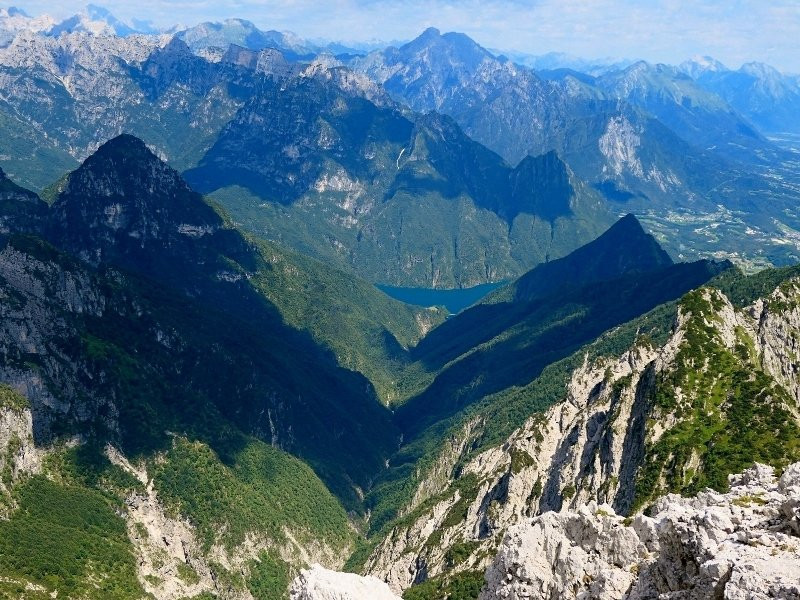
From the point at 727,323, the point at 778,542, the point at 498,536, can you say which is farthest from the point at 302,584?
the point at 727,323

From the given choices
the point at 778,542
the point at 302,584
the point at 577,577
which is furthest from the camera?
the point at 302,584

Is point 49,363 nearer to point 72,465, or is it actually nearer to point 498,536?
point 72,465

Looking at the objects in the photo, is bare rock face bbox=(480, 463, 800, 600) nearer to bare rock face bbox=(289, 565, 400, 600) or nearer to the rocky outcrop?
bare rock face bbox=(289, 565, 400, 600)

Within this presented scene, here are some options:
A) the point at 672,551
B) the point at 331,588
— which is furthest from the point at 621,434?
the point at 672,551

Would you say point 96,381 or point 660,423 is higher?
point 660,423

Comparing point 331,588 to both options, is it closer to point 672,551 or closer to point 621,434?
point 672,551

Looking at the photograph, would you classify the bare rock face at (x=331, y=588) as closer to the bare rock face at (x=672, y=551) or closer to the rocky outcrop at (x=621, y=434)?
the bare rock face at (x=672, y=551)

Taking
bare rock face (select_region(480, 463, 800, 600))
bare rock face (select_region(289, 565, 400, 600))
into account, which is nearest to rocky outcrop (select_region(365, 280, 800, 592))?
bare rock face (select_region(480, 463, 800, 600))
